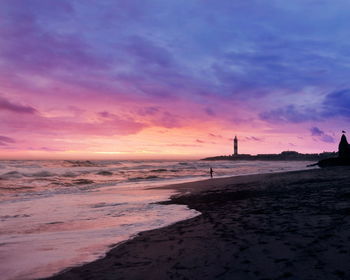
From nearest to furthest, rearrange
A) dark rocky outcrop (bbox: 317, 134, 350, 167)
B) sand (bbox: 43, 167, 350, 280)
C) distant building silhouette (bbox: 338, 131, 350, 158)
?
sand (bbox: 43, 167, 350, 280) < dark rocky outcrop (bbox: 317, 134, 350, 167) < distant building silhouette (bbox: 338, 131, 350, 158)

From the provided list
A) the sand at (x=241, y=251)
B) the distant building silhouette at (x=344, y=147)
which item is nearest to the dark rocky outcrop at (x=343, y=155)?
the distant building silhouette at (x=344, y=147)

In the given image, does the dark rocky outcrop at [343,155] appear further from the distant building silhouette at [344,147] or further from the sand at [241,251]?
the sand at [241,251]

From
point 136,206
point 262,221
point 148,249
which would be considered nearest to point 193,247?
point 148,249

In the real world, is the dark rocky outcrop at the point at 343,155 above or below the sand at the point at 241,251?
above

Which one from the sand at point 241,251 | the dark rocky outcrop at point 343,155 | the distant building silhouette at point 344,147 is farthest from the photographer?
the distant building silhouette at point 344,147

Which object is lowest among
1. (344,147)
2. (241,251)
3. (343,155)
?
(241,251)

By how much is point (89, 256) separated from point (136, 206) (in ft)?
25.5

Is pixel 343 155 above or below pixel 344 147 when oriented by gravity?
below

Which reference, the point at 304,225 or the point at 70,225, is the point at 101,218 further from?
the point at 304,225

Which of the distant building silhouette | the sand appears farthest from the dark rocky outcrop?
the sand

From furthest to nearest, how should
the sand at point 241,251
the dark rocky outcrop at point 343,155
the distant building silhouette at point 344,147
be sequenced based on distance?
the distant building silhouette at point 344,147 < the dark rocky outcrop at point 343,155 < the sand at point 241,251

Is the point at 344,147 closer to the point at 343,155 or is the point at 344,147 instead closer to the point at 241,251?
the point at 343,155

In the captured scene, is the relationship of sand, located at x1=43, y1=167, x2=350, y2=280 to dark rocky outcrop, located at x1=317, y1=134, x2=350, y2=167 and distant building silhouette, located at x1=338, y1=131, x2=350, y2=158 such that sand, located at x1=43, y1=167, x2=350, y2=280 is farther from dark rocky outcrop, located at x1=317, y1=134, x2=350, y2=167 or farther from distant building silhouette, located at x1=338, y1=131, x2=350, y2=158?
distant building silhouette, located at x1=338, y1=131, x2=350, y2=158

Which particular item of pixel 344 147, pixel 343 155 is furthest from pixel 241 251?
pixel 344 147
